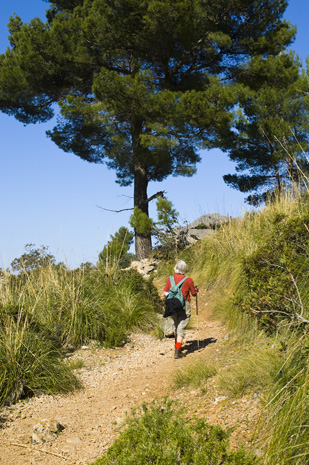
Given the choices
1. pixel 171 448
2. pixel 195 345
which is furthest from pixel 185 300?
pixel 171 448

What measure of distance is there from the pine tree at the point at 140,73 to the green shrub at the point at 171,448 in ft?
31.8

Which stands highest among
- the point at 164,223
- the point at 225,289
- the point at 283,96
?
the point at 283,96

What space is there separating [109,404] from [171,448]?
2.55 meters

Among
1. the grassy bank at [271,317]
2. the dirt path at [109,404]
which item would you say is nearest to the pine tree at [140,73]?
the grassy bank at [271,317]

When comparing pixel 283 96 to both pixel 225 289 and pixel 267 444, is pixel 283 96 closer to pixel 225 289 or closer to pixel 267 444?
pixel 225 289

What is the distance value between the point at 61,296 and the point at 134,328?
1463 mm

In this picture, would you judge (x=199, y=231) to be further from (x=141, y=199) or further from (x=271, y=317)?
(x=271, y=317)

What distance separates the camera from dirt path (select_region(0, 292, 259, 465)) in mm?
3871

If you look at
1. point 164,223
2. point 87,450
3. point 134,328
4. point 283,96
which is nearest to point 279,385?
point 87,450

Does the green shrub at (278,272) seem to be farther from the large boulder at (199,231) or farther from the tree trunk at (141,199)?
the tree trunk at (141,199)

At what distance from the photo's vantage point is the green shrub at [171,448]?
104 inches

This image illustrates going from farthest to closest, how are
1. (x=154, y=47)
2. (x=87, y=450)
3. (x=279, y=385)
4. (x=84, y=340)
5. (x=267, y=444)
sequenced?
(x=154, y=47), (x=84, y=340), (x=87, y=450), (x=279, y=385), (x=267, y=444)

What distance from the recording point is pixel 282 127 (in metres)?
13.9

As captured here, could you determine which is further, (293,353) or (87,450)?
(87,450)
